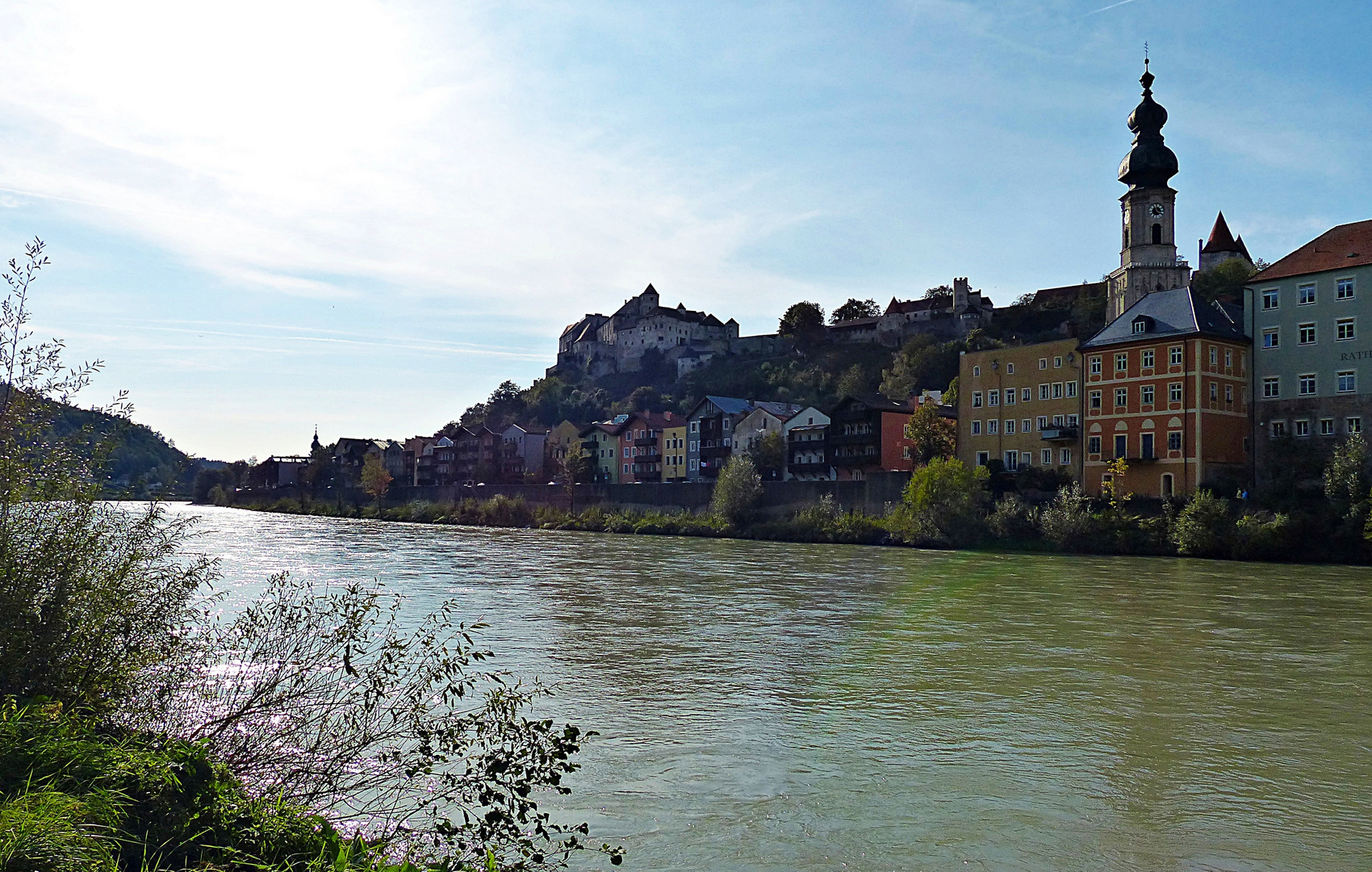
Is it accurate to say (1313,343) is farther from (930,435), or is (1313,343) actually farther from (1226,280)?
(1226,280)

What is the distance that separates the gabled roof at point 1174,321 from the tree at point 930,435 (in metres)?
11.2

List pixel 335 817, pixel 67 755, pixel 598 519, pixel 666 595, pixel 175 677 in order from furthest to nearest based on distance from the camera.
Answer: pixel 598 519
pixel 666 595
pixel 175 677
pixel 335 817
pixel 67 755

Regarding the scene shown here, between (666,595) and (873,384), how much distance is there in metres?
81.3

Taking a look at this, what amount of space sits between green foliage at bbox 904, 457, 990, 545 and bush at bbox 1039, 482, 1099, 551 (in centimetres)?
336

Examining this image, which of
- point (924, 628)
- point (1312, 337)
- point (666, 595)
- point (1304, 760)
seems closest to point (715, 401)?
point (1312, 337)

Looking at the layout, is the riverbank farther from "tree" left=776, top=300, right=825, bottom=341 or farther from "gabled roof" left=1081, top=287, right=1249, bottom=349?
"tree" left=776, top=300, right=825, bottom=341

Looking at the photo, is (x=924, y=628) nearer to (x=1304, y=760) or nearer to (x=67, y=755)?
(x=1304, y=760)

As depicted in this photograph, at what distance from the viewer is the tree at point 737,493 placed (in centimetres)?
6181

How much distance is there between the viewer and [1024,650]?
17.8m

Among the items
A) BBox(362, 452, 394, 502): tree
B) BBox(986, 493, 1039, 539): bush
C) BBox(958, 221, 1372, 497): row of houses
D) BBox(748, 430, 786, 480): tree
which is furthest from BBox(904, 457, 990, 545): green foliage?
BBox(362, 452, 394, 502): tree

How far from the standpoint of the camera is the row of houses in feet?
152

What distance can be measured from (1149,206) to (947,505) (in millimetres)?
29371

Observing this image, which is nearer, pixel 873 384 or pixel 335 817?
pixel 335 817

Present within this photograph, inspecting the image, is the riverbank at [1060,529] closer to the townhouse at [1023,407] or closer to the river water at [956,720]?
the townhouse at [1023,407]
